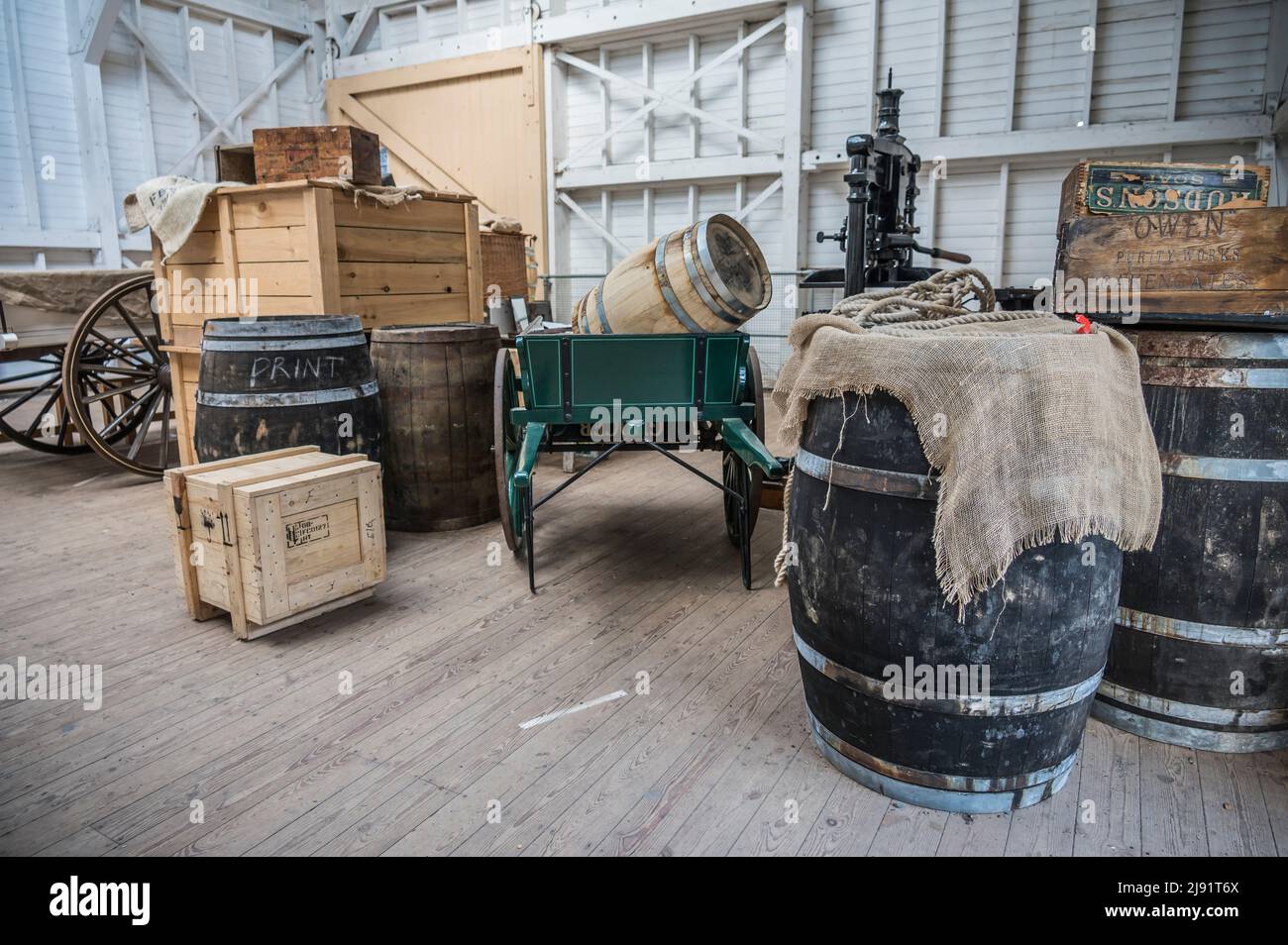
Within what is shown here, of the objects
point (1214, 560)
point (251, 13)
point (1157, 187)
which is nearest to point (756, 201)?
point (1157, 187)

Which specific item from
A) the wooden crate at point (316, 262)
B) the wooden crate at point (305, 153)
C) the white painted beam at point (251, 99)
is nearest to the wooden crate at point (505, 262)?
the wooden crate at point (316, 262)

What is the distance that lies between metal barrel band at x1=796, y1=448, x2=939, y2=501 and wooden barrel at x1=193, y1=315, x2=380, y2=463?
7.90 ft

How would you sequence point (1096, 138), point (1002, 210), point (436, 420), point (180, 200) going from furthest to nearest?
point (1002, 210), point (1096, 138), point (180, 200), point (436, 420)

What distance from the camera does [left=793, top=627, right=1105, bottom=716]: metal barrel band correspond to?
1.85m

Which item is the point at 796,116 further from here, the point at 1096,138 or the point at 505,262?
the point at 505,262

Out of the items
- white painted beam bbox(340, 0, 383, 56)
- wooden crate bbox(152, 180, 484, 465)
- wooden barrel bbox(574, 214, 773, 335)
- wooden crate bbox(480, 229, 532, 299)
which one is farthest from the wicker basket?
white painted beam bbox(340, 0, 383, 56)

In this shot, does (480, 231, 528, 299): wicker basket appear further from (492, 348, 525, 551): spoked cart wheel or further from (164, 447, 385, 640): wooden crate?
(164, 447, 385, 640): wooden crate

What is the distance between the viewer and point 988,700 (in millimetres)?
1851

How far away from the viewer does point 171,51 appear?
375 inches

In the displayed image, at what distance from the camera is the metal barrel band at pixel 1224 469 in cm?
196

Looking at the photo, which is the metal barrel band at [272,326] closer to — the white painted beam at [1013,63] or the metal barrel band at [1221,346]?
the metal barrel band at [1221,346]

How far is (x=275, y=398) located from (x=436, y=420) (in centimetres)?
78

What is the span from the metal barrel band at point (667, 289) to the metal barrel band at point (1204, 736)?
2258 mm
